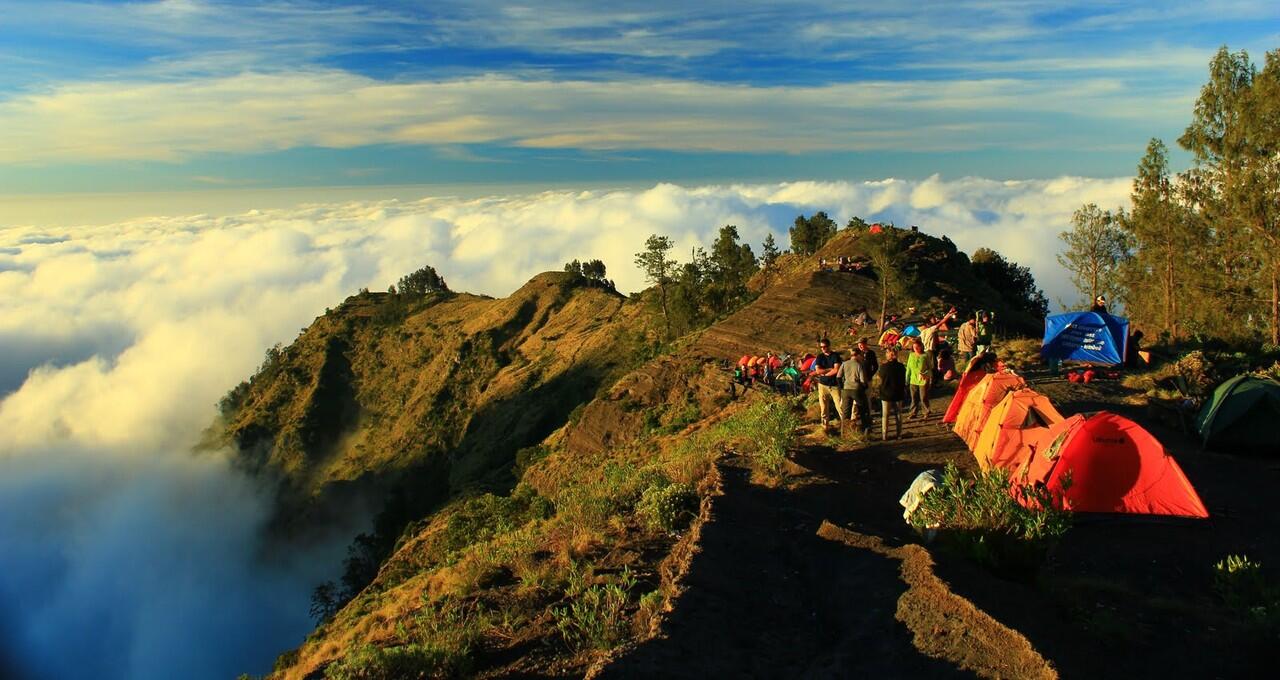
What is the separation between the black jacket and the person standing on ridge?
0.86 meters

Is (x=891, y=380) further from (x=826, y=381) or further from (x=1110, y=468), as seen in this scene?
(x=1110, y=468)

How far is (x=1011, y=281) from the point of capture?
43.2m

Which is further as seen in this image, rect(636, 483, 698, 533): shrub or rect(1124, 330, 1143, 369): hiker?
rect(1124, 330, 1143, 369): hiker

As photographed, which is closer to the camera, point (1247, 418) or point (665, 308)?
point (1247, 418)

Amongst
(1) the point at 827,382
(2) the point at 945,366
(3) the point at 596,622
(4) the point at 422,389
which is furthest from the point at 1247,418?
(4) the point at 422,389

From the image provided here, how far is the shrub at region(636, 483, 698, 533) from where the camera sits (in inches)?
364

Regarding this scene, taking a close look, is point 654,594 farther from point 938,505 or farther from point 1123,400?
point 1123,400

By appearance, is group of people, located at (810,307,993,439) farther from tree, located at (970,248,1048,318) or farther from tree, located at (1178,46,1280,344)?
tree, located at (970,248,1048,318)

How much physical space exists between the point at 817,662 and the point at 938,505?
2.94m

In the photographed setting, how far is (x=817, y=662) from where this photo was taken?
213 inches

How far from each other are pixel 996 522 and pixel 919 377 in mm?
7366

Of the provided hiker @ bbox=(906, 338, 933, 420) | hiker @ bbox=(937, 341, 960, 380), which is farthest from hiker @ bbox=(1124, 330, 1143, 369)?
hiker @ bbox=(906, 338, 933, 420)

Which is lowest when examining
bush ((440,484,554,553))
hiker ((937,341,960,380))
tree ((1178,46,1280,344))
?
bush ((440,484,554,553))

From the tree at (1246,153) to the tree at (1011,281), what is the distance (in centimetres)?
1418
